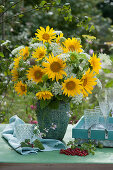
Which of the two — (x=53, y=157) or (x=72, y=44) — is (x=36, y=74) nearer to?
(x=72, y=44)

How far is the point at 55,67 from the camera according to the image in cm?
145

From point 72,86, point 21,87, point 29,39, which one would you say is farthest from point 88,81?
point 29,39

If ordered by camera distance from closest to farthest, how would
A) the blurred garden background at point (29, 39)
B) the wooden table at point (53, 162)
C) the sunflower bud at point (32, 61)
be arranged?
the wooden table at point (53, 162) → the sunflower bud at point (32, 61) → the blurred garden background at point (29, 39)

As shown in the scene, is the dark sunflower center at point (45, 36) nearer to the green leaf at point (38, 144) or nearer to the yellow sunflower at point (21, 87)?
the yellow sunflower at point (21, 87)

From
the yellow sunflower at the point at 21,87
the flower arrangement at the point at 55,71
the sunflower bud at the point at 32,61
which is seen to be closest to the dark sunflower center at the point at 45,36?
the flower arrangement at the point at 55,71

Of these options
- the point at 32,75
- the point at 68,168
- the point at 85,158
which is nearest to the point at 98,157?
the point at 85,158

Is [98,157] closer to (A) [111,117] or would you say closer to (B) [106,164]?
(B) [106,164]

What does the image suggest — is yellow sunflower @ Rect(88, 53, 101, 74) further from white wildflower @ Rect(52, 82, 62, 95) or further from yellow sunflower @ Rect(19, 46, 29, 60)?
yellow sunflower @ Rect(19, 46, 29, 60)

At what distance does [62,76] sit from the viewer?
1456 millimetres

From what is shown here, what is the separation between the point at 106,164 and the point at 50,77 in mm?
452

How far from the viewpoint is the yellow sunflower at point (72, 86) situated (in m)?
1.44

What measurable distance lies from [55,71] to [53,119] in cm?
25

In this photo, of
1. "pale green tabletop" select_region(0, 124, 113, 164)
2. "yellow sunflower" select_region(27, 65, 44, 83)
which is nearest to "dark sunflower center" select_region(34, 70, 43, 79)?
"yellow sunflower" select_region(27, 65, 44, 83)

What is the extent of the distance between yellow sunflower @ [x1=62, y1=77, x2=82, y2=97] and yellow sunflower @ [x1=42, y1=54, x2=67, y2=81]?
0.12 ft
